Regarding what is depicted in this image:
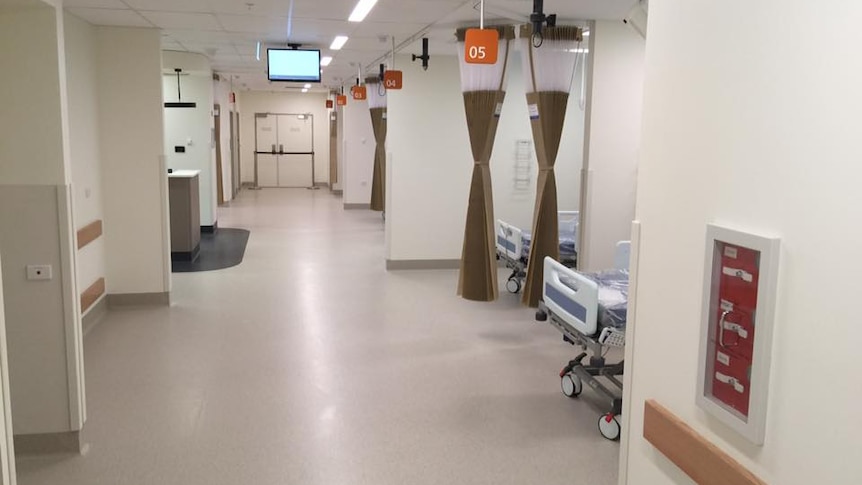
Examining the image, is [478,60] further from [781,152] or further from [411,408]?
[781,152]

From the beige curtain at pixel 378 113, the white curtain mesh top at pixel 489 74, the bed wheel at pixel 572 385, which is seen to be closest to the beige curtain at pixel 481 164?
the white curtain mesh top at pixel 489 74

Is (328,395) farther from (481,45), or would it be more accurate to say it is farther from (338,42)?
(338,42)

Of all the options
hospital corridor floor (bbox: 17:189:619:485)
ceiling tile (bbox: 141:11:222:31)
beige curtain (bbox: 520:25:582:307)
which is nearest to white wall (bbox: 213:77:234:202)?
ceiling tile (bbox: 141:11:222:31)

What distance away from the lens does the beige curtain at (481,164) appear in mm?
6578

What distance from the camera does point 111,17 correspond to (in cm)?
627

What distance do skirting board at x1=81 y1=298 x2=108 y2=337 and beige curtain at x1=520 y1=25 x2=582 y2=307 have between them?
13.1ft

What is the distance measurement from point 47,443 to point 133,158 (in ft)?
11.9

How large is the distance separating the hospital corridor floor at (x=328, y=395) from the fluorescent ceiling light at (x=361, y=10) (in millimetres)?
2857

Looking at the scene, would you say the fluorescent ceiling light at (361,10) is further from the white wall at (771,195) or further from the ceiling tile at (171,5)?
the white wall at (771,195)

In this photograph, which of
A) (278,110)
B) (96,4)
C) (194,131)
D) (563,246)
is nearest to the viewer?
(96,4)

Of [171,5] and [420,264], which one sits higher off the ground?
[171,5]

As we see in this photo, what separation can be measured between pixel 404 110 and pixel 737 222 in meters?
7.43

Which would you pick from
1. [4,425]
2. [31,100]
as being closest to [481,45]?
[31,100]

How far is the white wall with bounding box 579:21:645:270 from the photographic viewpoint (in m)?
6.60
